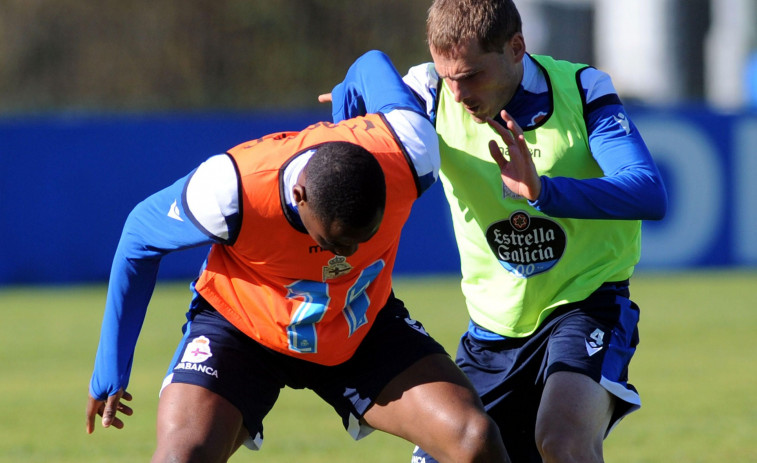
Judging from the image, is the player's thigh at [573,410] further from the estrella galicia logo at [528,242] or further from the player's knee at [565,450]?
the estrella galicia logo at [528,242]

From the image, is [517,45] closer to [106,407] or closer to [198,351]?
[198,351]

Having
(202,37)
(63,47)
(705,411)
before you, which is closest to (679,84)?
(202,37)

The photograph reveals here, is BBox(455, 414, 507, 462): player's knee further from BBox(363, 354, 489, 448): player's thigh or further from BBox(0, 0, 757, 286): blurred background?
BBox(0, 0, 757, 286): blurred background

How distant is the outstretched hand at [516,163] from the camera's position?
4.44m

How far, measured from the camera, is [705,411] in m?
8.48

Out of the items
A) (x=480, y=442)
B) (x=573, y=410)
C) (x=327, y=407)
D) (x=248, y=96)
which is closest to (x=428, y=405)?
(x=480, y=442)

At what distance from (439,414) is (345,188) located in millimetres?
981

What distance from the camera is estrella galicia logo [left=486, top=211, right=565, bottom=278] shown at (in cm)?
495

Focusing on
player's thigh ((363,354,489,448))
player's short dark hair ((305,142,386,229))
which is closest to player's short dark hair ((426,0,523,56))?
player's short dark hair ((305,142,386,229))

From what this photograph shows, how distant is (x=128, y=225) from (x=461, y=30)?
4.83 ft

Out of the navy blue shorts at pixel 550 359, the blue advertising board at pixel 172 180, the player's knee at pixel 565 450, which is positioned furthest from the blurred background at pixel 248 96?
the player's knee at pixel 565 450

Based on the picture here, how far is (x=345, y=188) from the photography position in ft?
13.6

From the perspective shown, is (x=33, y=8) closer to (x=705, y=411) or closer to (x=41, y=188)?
(x=41, y=188)

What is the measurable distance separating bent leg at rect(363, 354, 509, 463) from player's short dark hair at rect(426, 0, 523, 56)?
1.24 meters
